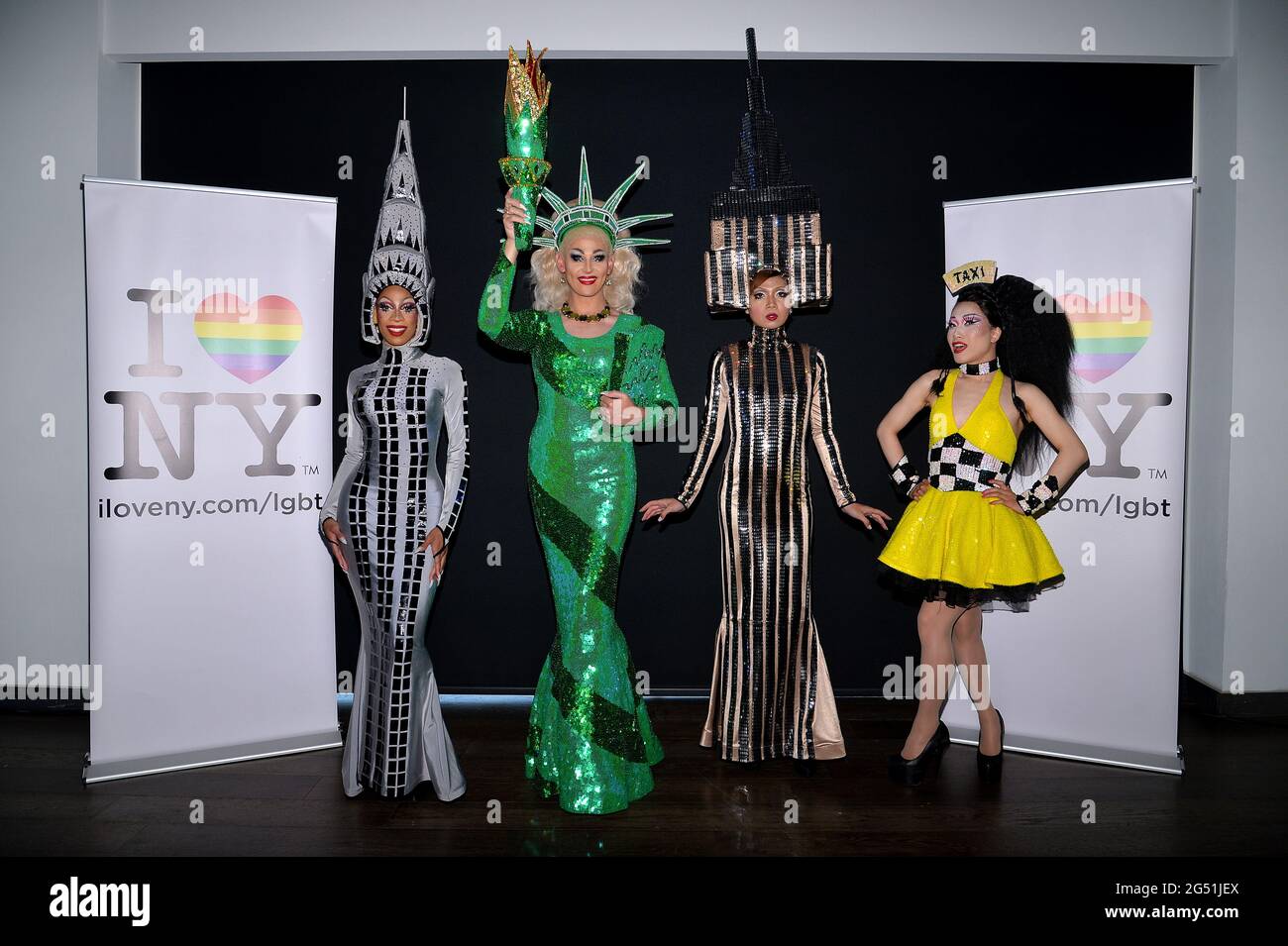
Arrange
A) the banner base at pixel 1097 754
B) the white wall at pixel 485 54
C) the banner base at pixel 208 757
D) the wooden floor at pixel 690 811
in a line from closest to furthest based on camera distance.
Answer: the wooden floor at pixel 690 811, the banner base at pixel 208 757, the banner base at pixel 1097 754, the white wall at pixel 485 54

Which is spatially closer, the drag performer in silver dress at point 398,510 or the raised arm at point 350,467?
the drag performer in silver dress at point 398,510

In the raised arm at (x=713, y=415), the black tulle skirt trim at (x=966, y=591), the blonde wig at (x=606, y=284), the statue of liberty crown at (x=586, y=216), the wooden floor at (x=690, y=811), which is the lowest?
the wooden floor at (x=690, y=811)

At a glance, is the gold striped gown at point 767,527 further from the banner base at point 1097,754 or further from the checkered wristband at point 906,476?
the banner base at point 1097,754

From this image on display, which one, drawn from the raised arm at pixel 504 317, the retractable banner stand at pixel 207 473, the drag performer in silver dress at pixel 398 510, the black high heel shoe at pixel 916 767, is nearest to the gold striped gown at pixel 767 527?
the black high heel shoe at pixel 916 767

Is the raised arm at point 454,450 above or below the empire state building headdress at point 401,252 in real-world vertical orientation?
below

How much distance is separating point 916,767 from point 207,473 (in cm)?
306

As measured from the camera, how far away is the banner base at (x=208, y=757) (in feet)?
10.7

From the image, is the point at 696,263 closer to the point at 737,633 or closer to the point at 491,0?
the point at 491,0

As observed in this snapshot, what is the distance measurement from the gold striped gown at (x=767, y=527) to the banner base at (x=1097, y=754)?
3.20 ft

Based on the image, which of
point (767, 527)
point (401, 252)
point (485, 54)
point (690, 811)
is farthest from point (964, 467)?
point (485, 54)

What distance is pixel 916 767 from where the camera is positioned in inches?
130

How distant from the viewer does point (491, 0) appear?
158 inches

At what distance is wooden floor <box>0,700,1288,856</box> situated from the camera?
9.14ft
